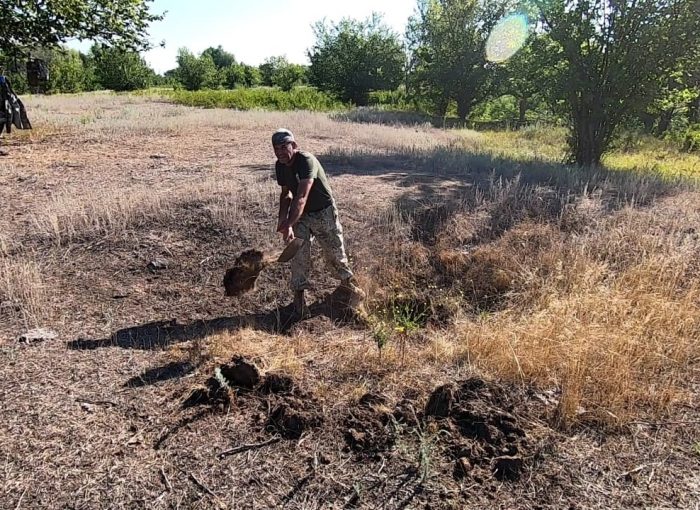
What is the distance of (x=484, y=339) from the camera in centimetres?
376

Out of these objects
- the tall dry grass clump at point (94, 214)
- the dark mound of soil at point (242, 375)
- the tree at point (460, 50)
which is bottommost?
the dark mound of soil at point (242, 375)

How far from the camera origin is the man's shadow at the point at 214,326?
12.9 feet

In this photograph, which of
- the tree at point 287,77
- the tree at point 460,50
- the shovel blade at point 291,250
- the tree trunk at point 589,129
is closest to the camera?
the shovel blade at point 291,250

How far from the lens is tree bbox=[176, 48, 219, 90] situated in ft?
161

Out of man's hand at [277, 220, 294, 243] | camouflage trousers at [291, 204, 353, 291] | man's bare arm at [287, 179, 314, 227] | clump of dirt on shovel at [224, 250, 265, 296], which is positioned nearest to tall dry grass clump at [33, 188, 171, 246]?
clump of dirt on shovel at [224, 250, 265, 296]

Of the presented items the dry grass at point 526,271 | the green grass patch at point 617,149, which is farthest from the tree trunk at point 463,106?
the dry grass at point 526,271

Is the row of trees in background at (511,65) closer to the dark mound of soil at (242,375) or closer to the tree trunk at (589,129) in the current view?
the tree trunk at (589,129)

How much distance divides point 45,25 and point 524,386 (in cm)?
1428

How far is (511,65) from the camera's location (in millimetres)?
22094

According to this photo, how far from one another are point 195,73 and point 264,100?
2478 centimetres

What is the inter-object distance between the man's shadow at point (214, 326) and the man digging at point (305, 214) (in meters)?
0.11

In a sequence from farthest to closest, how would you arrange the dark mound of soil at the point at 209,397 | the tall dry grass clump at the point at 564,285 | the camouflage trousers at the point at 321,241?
the camouflage trousers at the point at 321,241 < the tall dry grass clump at the point at 564,285 < the dark mound of soil at the point at 209,397

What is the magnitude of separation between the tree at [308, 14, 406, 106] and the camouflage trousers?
2847 cm

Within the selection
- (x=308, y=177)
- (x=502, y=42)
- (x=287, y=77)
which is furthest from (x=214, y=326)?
(x=287, y=77)
